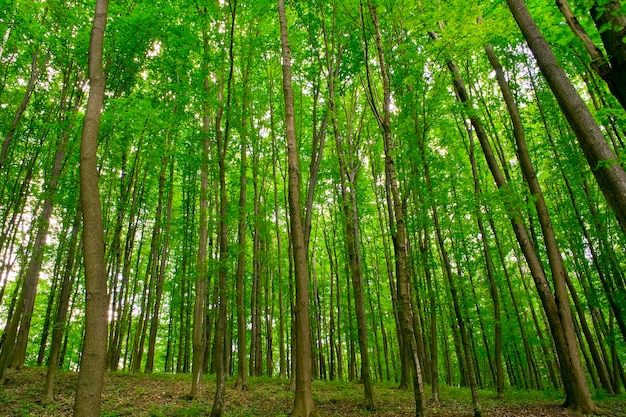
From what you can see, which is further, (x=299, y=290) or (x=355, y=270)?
(x=355, y=270)

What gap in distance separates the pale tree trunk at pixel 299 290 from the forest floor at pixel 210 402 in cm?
266

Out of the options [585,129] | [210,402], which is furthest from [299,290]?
[210,402]

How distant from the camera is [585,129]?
396 cm

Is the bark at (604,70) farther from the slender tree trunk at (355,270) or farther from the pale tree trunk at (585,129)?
the slender tree trunk at (355,270)

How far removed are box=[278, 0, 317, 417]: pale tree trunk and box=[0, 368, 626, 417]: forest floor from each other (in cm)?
266

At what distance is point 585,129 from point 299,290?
5226 mm

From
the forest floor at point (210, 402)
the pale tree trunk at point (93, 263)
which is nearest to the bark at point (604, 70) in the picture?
the pale tree trunk at point (93, 263)

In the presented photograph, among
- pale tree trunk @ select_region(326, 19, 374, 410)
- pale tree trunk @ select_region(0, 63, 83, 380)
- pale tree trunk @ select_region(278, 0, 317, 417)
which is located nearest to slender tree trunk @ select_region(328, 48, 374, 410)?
pale tree trunk @ select_region(326, 19, 374, 410)

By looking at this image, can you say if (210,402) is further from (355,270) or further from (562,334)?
(562,334)

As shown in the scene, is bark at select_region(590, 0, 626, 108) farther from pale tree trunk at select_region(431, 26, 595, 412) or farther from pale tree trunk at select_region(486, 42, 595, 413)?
pale tree trunk at select_region(431, 26, 595, 412)

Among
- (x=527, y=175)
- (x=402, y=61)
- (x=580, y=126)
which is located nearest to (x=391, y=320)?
(x=527, y=175)

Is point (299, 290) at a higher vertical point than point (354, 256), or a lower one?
lower

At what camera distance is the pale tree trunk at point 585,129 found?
11.7ft

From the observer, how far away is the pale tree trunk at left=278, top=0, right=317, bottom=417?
21.0ft
